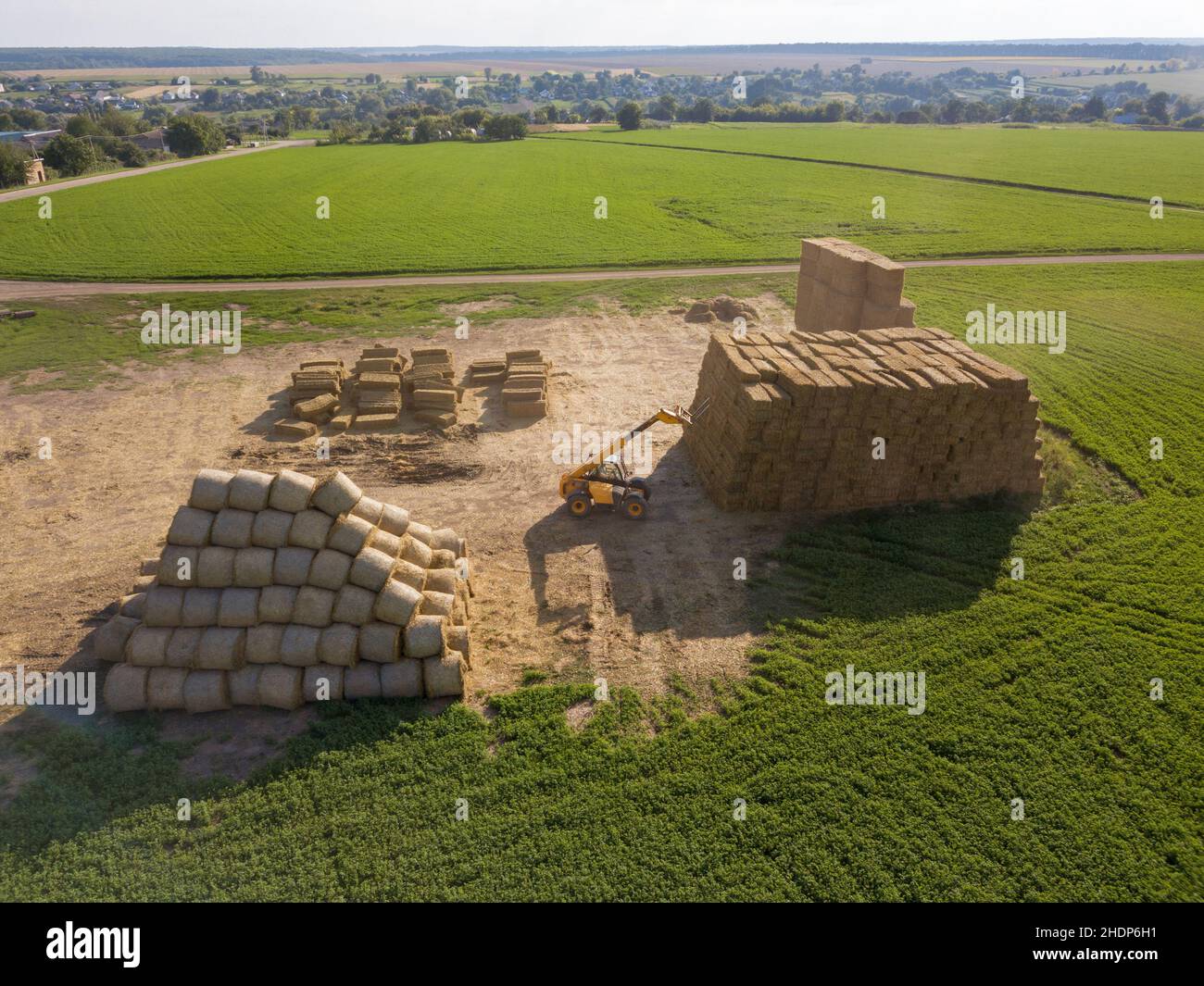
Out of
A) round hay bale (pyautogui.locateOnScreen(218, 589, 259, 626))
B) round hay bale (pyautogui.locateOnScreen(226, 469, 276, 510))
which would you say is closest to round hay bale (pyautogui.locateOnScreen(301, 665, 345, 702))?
round hay bale (pyautogui.locateOnScreen(218, 589, 259, 626))

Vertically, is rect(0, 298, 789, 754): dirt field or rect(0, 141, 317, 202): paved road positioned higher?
rect(0, 141, 317, 202): paved road

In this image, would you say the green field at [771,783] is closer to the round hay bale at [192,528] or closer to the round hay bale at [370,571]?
the round hay bale at [370,571]

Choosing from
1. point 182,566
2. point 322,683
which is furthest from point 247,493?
point 322,683

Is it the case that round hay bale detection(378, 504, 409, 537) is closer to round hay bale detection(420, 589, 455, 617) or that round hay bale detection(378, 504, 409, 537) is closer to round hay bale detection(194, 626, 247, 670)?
round hay bale detection(420, 589, 455, 617)

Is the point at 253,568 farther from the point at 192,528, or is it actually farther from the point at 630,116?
the point at 630,116

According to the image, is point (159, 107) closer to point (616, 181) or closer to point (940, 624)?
point (616, 181)

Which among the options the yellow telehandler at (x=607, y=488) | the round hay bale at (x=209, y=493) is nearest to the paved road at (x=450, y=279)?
the yellow telehandler at (x=607, y=488)
